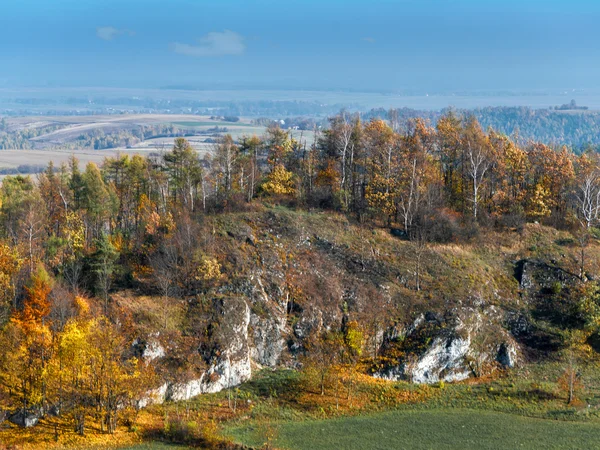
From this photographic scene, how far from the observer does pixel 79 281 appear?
4684 cm

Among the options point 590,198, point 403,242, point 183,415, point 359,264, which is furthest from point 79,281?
point 590,198

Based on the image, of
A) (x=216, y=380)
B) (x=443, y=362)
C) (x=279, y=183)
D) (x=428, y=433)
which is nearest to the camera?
(x=428, y=433)

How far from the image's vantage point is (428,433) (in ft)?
119

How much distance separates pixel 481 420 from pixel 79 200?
43.4 meters

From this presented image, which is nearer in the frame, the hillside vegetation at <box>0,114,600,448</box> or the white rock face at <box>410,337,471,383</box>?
the hillside vegetation at <box>0,114,600,448</box>

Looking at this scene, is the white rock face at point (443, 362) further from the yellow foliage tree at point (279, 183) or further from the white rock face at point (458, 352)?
the yellow foliage tree at point (279, 183)

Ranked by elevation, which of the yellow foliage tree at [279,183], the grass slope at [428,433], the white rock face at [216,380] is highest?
the yellow foliage tree at [279,183]

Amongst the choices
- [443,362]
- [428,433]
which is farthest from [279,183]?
[428,433]

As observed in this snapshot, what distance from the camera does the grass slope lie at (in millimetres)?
34844

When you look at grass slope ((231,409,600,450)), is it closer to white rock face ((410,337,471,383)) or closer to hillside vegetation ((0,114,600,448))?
hillside vegetation ((0,114,600,448))

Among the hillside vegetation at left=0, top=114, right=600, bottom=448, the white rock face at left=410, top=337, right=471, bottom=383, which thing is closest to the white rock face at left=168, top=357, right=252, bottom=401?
the hillside vegetation at left=0, top=114, right=600, bottom=448

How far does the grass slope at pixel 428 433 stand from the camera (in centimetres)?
3484

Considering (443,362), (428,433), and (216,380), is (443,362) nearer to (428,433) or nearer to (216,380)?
(428,433)

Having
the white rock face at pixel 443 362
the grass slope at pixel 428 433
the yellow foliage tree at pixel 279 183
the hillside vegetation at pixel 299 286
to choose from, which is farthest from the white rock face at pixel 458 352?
the yellow foliage tree at pixel 279 183
